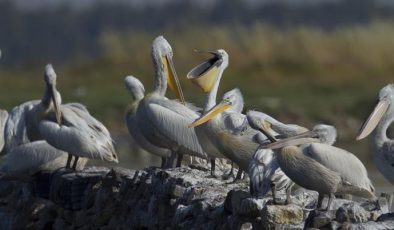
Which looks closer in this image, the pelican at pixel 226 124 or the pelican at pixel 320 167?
the pelican at pixel 320 167

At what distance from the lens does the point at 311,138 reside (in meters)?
8.19

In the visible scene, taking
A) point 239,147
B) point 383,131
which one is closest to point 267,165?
point 383,131

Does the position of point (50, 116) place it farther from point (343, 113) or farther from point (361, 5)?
point (361, 5)

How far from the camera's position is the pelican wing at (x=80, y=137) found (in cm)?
1075

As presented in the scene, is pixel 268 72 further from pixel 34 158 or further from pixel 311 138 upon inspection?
pixel 311 138

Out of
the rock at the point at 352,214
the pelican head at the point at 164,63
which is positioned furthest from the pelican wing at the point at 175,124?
the rock at the point at 352,214

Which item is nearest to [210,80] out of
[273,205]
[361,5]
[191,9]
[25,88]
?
[273,205]

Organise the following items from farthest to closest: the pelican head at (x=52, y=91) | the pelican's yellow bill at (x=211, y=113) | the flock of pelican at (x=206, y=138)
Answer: the pelican head at (x=52, y=91), the pelican's yellow bill at (x=211, y=113), the flock of pelican at (x=206, y=138)

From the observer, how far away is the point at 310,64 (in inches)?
1110

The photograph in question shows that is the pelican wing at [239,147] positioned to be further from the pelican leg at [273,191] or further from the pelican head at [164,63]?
the pelican head at [164,63]

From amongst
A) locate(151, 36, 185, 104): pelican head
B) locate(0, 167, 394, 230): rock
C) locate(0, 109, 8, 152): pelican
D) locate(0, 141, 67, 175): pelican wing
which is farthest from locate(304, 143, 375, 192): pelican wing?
locate(0, 109, 8, 152): pelican

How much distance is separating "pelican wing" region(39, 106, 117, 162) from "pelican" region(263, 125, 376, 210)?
2869mm

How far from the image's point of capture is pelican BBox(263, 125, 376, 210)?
26.2 ft

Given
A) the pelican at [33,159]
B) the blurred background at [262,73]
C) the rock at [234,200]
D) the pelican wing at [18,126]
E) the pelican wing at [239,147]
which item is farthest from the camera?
the blurred background at [262,73]
